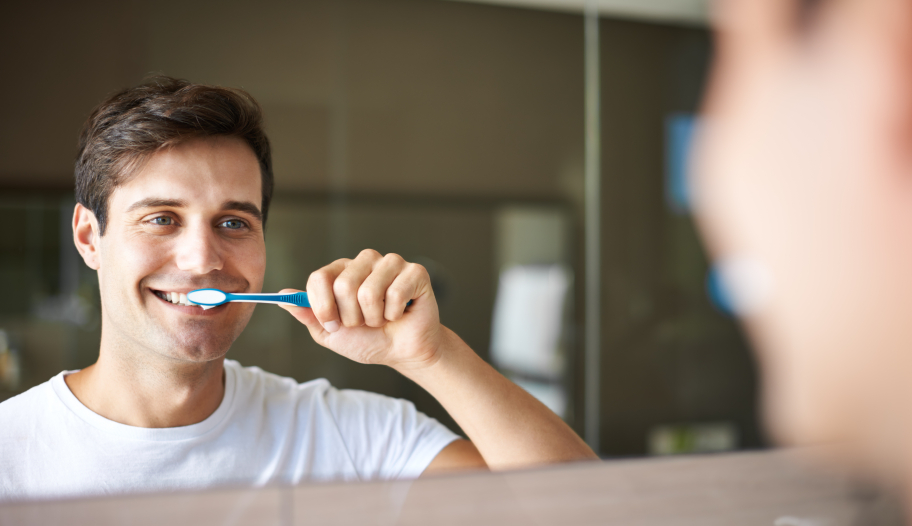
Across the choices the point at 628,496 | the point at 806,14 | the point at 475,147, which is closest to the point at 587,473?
the point at 628,496

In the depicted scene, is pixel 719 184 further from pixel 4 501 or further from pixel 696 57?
pixel 4 501

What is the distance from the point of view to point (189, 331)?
1.16 ft

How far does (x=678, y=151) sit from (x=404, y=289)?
934 millimetres

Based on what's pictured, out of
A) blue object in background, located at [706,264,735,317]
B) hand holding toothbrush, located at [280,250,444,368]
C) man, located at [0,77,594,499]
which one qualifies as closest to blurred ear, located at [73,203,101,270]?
man, located at [0,77,594,499]

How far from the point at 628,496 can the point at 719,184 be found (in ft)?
2.35

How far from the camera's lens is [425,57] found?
66 centimetres

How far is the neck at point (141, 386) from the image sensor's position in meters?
0.36

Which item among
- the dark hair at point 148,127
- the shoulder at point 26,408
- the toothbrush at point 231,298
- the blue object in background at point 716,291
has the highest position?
the dark hair at point 148,127

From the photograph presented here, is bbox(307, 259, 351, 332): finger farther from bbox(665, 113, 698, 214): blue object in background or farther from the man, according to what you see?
bbox(665, 113, 698, 214): blue object in background

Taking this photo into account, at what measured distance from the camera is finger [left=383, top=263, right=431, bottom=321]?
38cm

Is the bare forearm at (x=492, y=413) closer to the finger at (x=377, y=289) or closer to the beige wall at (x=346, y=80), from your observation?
the finger at (x=377, y=289)

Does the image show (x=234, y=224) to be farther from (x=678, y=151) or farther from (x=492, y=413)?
(x=678, y=151)

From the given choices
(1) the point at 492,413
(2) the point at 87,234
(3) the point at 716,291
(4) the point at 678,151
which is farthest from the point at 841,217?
(3) the point at 716,291

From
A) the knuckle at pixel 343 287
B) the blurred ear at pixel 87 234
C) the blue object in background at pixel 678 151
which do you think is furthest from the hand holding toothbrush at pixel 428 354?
the blue object in background at pixel 678 151
